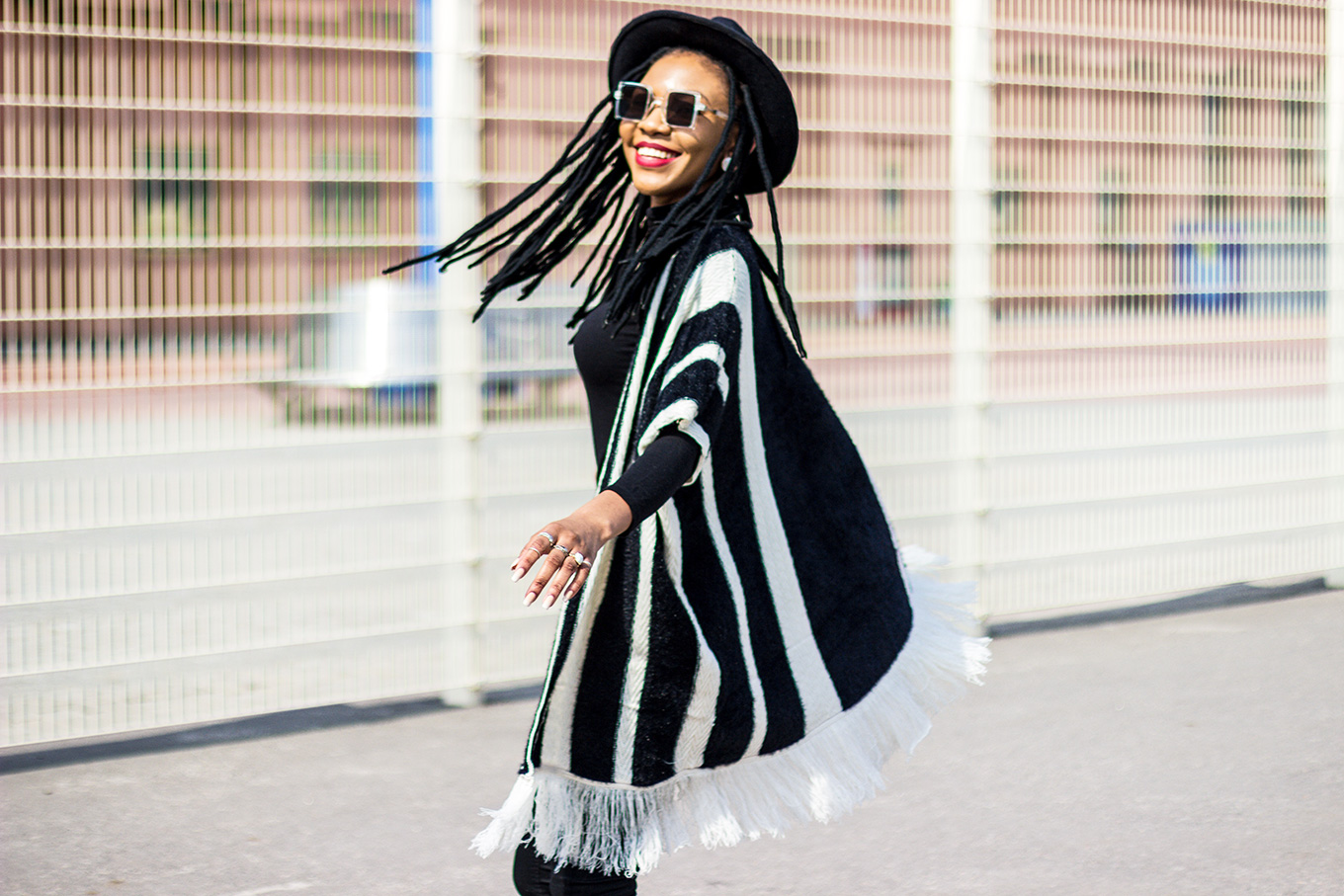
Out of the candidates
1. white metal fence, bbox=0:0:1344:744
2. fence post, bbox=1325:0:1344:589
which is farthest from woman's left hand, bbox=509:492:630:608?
fence post, bbox=1325:0:1344:589

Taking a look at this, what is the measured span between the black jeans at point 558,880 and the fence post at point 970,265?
374cm

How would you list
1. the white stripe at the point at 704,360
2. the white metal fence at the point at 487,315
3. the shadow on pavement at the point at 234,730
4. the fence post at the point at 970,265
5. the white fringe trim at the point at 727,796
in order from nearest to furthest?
1. the white stripe at the point at 704,360
2. the white fringe trim at the point at 727,796
3. the white metal fence at the point at 487,315
4. the shadow on pavement at the point at 234,730
5. the fence post at the point at 970,265

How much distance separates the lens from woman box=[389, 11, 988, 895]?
240cm

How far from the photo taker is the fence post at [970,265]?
5.91m

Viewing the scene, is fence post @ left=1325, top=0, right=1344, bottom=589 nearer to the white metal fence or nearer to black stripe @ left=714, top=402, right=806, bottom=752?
the white metal fence

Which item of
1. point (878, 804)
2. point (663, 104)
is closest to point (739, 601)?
point (663, 104)

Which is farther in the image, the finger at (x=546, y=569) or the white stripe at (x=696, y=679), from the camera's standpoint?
the white stripe at (x=696, y=679)

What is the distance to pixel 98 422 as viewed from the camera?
4.55m

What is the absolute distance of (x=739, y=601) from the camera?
8.14ft

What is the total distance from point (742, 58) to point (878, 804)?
2.31 meters

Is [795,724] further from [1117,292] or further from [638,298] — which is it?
[1117,292]

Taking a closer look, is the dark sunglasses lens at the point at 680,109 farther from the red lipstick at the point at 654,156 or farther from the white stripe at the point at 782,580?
the white stripe at the point at 782,580

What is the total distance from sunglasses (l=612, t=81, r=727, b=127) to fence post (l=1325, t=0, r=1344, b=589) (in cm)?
522

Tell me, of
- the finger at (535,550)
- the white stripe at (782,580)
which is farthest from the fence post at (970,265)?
the finger at (535,550)
